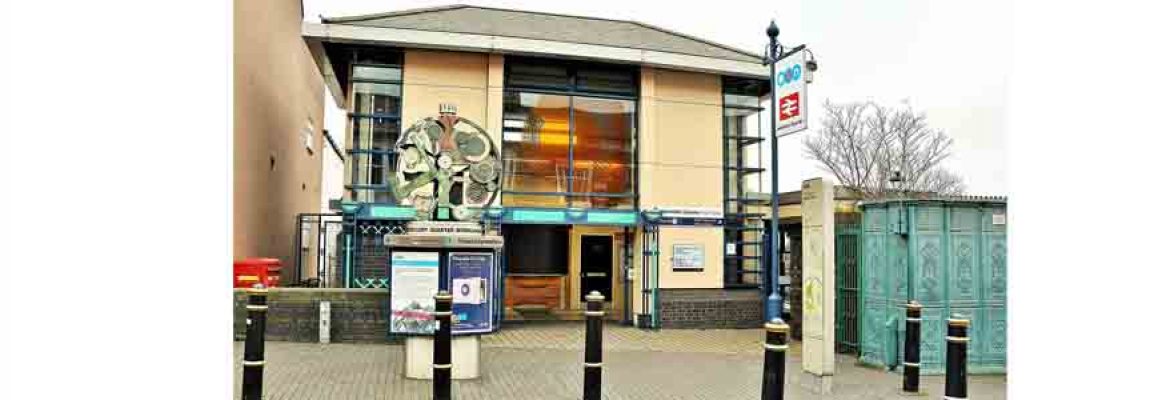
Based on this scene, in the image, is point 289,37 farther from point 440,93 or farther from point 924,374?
point 924,374

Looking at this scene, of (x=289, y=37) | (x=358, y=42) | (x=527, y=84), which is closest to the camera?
(x=358, y=42)

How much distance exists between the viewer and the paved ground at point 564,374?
28.9 ft

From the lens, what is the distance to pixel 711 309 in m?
16.8

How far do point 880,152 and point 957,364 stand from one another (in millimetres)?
33240

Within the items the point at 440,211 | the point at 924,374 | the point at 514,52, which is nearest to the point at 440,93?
the point at 514,52

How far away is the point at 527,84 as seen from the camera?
1706 centimetres

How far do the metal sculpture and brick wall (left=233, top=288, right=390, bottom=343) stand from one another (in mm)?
3056

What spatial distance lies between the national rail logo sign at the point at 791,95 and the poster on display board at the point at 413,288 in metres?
5.53

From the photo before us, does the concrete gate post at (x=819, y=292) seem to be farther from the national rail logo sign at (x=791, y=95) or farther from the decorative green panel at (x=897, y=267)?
the national rail logo sign at (x=791, y=95)

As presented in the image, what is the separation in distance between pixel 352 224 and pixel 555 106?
4.74 metres

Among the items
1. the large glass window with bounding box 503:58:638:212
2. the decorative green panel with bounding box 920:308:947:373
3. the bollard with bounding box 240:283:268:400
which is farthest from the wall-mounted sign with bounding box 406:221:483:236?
the large glass window with bounding box 503:58:638:212

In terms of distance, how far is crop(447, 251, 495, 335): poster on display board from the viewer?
9391 millimetres

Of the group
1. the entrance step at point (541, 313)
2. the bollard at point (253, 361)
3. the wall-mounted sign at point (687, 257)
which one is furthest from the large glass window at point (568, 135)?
the bollard at point (253, 361)

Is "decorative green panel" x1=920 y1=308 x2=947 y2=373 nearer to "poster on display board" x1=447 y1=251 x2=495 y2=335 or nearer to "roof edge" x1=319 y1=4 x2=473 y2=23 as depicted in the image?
"poster on display board" x1=447 y1=251 x2=495 y2=335
